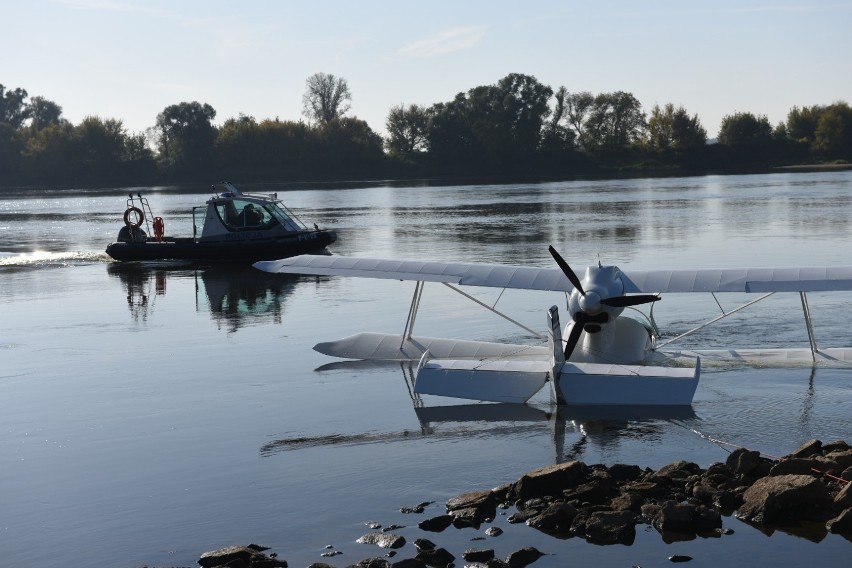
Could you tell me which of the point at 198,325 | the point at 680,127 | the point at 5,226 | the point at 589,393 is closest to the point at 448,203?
the point at 5,226

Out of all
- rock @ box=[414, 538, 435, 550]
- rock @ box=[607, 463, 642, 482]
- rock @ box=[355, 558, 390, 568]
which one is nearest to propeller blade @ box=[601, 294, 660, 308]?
rock @ box=[607, 463, 642, 482]

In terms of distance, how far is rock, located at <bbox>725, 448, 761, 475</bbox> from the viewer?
11195mm

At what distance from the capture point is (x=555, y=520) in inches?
410

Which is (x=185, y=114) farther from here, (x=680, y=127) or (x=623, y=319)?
(x=623, y=319)

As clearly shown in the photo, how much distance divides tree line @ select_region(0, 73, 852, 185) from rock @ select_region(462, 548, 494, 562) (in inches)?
5171

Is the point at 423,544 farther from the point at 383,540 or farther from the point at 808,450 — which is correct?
the point at 808,450

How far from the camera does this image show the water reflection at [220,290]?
25.2 m

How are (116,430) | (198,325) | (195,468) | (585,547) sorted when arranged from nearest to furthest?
(585,547) < (195,468) < (116,430) < (198,325)

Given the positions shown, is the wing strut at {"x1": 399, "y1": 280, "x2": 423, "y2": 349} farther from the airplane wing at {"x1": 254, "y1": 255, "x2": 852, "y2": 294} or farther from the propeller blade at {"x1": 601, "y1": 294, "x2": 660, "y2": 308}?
the propeller blade at {"x1": 601, "y1": 294, "x2": 660, "y2": 308}

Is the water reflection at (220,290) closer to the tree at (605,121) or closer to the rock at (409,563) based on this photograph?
the rock at (409,563)

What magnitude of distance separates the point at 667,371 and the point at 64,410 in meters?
8.48

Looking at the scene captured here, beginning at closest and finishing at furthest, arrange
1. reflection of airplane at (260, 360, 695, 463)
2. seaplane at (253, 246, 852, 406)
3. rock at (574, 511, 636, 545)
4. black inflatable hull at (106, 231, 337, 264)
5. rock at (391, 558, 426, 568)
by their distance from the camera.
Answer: rock at (391, 558, 426, 568) → rock at (574, 511, 636, 545) → reflection of airplane at (260, 360, 695, 463) → seaplane at (253, 246, 852, 406) → black inflatable hull at (106, 231, 337, 264)

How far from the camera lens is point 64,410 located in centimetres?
1580

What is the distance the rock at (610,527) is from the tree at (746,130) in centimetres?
13887
